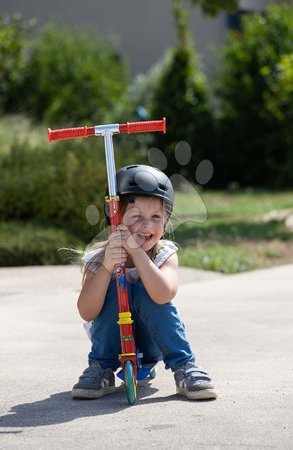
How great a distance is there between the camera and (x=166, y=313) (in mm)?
4930

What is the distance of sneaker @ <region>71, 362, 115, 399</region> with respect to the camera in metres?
4.96

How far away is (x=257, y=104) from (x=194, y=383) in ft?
50.0

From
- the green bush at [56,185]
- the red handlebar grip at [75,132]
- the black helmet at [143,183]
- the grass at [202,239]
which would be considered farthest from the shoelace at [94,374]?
the green bush at [56,185]

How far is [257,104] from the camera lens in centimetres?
1972

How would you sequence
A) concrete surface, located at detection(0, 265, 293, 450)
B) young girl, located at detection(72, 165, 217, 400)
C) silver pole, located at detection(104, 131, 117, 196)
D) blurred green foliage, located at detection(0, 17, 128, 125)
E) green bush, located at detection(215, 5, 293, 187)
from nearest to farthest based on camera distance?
concrete surface, located at detection(0, 265, 293, 450) → silver pole, located at detection(104, 131, 117, 196) → young girl, located at detection(72, 165, 217, 400) → green bush, located at detection(215, 5, 293, 187) → blurred green foliage, located at detection(0, 17, 128, 125)

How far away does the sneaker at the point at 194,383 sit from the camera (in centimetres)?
486

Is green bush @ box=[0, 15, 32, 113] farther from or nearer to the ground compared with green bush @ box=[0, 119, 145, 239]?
farther from the ground

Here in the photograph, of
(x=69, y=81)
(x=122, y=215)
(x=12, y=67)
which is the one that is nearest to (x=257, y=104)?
(x=69, y=81)

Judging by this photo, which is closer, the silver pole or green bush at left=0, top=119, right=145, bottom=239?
the silver pole

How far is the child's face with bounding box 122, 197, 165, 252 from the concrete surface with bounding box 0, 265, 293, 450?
76 centimetres

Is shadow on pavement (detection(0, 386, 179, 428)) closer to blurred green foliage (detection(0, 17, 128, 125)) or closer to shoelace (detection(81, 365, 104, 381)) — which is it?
shoelace (detection(81, 365, 104, 381))

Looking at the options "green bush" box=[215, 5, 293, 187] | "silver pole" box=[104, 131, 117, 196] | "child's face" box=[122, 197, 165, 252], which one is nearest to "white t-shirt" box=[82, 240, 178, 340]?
"child's face" box=[122, 197, 165, 252]

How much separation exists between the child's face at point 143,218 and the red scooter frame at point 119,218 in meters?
0.15

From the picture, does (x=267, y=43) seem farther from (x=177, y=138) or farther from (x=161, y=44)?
(x=161, y=44)
